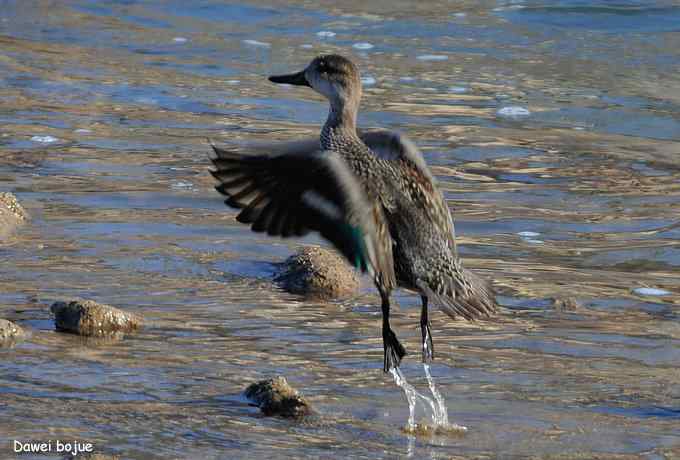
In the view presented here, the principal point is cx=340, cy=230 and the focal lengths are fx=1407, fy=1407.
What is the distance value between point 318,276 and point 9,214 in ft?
6.08

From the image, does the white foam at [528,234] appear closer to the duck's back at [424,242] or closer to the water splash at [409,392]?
the duck's back at [424,242]

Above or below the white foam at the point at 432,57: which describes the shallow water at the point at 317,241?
below

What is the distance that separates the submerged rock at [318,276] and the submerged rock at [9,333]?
1440mm

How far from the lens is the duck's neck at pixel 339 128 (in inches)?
213

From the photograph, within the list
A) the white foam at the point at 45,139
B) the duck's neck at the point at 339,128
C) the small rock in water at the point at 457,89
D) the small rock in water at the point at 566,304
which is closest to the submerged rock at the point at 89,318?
the duck's neck at the point at 339,128

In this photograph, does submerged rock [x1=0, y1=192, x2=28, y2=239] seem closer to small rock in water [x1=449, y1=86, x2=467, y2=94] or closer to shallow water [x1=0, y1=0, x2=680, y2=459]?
shallow water [x1=0, y1=0, x2=680, y2=459]

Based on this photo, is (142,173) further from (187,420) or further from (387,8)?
(387,8)

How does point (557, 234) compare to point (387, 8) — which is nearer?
point (557, 234)

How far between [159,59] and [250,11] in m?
2.21

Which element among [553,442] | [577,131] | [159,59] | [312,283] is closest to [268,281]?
[312,283]

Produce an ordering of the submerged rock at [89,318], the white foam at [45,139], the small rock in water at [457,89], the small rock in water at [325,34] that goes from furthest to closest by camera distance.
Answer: the small rock in water at [325,34] → the small rock in water at [457,89] → the white foam at [45,139] → the submerged rock at [89,318]

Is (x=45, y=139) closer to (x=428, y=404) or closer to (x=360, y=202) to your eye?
(x=360, y=202)

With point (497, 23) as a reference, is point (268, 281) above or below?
below

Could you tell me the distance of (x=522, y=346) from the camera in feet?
19.4
